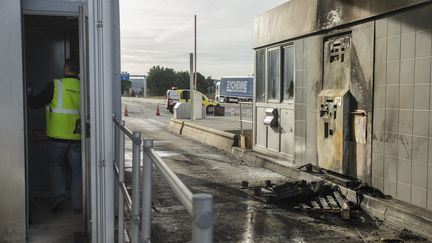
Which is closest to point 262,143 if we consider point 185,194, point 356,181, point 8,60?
point 356,181

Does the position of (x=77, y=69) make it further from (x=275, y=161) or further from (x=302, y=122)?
(x=275, y=161)

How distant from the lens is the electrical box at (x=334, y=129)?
25.0 ft

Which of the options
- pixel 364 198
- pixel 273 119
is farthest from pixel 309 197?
pixel 273 119

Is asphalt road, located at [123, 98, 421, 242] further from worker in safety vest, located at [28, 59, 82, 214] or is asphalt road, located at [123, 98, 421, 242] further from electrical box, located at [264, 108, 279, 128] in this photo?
electrical box, located at [264, 108, 279, 128]

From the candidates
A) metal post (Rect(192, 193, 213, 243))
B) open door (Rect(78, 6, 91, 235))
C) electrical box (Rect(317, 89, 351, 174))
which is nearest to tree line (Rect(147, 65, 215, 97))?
electrical box (Rect(317, 89, 351, 174))

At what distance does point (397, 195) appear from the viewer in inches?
257

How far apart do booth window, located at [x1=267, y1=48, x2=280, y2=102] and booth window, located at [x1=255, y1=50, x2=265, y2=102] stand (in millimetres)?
312

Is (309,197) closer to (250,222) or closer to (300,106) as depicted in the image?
(250,222)

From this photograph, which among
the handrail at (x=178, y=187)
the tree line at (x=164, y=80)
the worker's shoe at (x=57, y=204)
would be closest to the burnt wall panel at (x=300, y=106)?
the worker's shoe at (x=57, y=204)

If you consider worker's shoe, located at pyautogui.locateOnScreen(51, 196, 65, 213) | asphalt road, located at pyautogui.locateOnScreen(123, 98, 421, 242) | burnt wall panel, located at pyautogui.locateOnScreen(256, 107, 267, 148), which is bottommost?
asphalt road, located at pyautogui.locateOnScreen(123, 98, 421, 242)

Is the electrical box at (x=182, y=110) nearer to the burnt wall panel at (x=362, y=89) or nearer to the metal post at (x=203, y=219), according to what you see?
the burnt wall panel at (x=362, y=89)

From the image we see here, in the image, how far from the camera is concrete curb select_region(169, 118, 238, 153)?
13.1 meters

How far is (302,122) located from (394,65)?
2.87 metres

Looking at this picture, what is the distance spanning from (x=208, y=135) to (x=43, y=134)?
8828 mm
